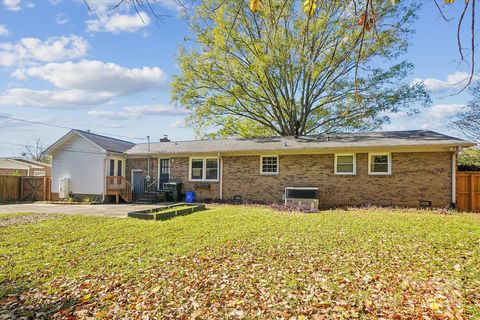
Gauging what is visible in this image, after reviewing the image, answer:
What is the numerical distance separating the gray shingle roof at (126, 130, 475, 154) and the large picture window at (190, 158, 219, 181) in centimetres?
72

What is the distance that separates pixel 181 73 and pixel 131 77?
12.5 feet

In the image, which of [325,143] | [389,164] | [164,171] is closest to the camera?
[389,164]

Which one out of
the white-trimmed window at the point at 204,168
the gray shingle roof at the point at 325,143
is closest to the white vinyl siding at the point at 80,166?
the gray shingle roof at the point at 325,143

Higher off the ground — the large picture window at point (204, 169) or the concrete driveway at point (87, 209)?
the large picture window at point (204, 169)

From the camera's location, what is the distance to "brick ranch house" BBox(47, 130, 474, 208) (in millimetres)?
12570

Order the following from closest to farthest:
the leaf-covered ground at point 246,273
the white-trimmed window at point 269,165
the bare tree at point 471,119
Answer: the leaf-covered ground at point 246,273 → the white-trimmed window at point 269,165 → the bare tree at point 471,119

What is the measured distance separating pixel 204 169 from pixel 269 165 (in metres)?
3.99

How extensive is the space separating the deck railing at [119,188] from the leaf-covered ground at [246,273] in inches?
390

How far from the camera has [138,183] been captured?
18656 mm

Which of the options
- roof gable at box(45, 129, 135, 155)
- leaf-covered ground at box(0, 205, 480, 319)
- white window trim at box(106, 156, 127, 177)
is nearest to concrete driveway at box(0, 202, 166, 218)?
white window trim at box(106, 156, 127, 177)

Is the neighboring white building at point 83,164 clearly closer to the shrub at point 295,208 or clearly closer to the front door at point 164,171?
the front door at point 164,171

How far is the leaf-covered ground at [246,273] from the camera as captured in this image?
364 cm

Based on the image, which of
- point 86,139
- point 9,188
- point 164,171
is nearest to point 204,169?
point 164,171

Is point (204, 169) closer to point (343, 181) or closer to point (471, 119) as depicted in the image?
point (343, 181)
